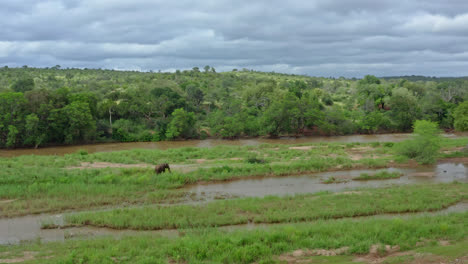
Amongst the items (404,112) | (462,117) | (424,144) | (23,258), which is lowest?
(23,258)

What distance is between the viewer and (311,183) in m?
23.7

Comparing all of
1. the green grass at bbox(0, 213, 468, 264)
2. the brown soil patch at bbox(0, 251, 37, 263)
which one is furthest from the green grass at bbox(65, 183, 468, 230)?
the brown soil patch at bbox(0, 251, 37, 263)

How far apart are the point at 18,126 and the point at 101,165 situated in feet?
53.4

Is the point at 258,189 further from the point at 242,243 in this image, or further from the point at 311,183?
the point at 242,243

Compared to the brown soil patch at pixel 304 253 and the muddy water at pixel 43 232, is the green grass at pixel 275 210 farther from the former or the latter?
the brown soil patch at pixel 304 253

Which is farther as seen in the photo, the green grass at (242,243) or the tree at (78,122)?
the tree at (78,122)

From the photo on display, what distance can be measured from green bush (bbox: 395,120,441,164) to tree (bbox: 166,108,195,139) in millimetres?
26543

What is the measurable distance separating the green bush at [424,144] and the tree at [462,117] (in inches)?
938

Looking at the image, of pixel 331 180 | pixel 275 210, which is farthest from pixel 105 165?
pixel 331 180

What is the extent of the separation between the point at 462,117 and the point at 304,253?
153 feet

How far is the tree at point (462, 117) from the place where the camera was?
4816cm

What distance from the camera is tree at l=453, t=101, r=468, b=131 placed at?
48.2m

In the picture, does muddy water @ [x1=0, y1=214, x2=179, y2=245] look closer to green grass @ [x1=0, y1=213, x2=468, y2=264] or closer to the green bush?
green grass @ [x1=0, y1=213, x2=468, y2=264]

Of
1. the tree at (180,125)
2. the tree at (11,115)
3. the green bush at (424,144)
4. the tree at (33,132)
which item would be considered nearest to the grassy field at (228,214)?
the green bush at (424,144)
